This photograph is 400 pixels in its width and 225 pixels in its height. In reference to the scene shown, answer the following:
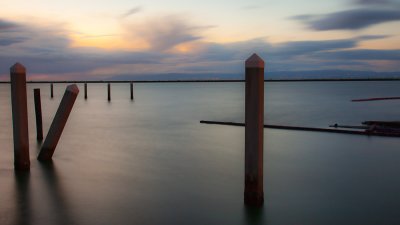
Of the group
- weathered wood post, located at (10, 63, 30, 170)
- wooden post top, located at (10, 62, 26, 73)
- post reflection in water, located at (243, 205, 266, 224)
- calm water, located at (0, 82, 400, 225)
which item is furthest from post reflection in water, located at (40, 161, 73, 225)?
post reflection in water, located at (243, 205, 266, 224)

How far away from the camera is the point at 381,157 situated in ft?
27.7

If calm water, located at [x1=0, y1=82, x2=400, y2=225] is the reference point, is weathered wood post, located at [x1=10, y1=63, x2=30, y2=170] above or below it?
above

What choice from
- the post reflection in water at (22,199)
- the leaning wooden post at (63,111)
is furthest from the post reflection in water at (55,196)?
the leaning wooden post at (63,111)

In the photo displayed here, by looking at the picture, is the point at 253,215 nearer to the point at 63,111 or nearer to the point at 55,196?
the point at 55,196

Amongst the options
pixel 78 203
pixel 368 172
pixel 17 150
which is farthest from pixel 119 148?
pixel 368 172

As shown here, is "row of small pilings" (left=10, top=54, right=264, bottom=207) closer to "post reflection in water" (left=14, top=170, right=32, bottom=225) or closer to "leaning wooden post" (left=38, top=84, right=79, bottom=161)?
"leaning wooden post" (left=38, top=84, right=79, bottom=161)

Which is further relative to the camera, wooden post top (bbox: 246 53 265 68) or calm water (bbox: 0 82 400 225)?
calm water (bbox: 0 82 400 225)

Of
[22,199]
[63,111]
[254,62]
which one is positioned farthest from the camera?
[63,111]

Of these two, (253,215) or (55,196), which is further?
(55,196)

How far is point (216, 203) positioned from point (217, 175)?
1.55m

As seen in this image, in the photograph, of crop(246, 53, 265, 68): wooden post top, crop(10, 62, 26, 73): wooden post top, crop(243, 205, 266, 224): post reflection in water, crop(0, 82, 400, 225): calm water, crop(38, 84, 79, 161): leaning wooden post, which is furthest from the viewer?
crop(38, 84, 79, 161): leaning wooden post

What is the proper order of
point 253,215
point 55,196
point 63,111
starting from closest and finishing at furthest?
point 253,215 < point 55,196 < point 63,111

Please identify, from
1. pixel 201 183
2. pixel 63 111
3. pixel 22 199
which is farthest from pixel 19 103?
pixel 201 183

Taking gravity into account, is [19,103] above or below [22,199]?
above
